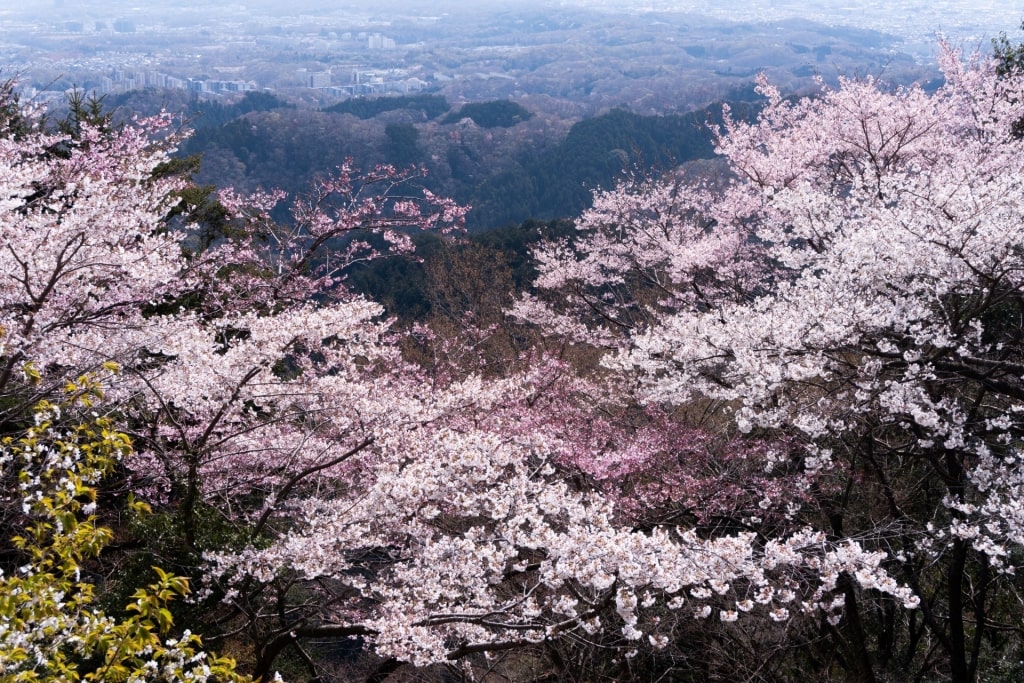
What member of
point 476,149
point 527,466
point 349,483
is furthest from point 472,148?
point 527,466

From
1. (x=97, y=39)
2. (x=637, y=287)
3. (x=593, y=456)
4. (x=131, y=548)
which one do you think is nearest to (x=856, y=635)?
(x=593, y=456)

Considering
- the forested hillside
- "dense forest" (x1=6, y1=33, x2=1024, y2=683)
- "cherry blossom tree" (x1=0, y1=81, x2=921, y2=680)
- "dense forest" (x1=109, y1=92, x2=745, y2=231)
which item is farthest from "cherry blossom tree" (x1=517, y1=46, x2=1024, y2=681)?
"dense forest" (x1=109, y1=92, x2=745, y2=231)

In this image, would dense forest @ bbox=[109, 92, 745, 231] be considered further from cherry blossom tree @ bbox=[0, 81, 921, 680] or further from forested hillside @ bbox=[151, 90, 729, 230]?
cherry blossom tree @ bbox=[0, 81, 921, 680]

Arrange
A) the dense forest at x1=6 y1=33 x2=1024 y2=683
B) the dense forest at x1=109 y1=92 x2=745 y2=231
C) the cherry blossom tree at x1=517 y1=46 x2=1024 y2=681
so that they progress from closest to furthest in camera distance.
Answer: the dense forest at x1=6 y1=33 x2=1024 y2=683
the cherry blossom tree at x1=517 y1=46 x2=1024 y2=681
the dense forest at x1=109 y1=92 x2=745 y2=231

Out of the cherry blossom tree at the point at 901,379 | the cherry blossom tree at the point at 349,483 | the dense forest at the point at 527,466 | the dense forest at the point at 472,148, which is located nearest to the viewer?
the dense forest at the point at 527,466

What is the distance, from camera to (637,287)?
2059 centimetres

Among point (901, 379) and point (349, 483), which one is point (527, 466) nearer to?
point (349, 483)

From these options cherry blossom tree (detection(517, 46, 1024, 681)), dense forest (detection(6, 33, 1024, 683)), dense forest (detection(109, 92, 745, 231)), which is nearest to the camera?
dense forest (detection(6, 33, 1024, 683))

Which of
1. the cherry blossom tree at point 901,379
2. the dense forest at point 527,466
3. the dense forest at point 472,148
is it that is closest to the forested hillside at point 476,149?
the dense forest at point 472,148

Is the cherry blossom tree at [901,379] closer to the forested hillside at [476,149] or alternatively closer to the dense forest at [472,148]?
the forested hillside at [476,149]

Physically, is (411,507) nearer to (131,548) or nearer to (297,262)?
(131,548)

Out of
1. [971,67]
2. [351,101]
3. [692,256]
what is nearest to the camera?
[692,256]

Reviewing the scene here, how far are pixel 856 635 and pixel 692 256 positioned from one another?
6041 millimetres

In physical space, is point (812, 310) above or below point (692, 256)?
above
